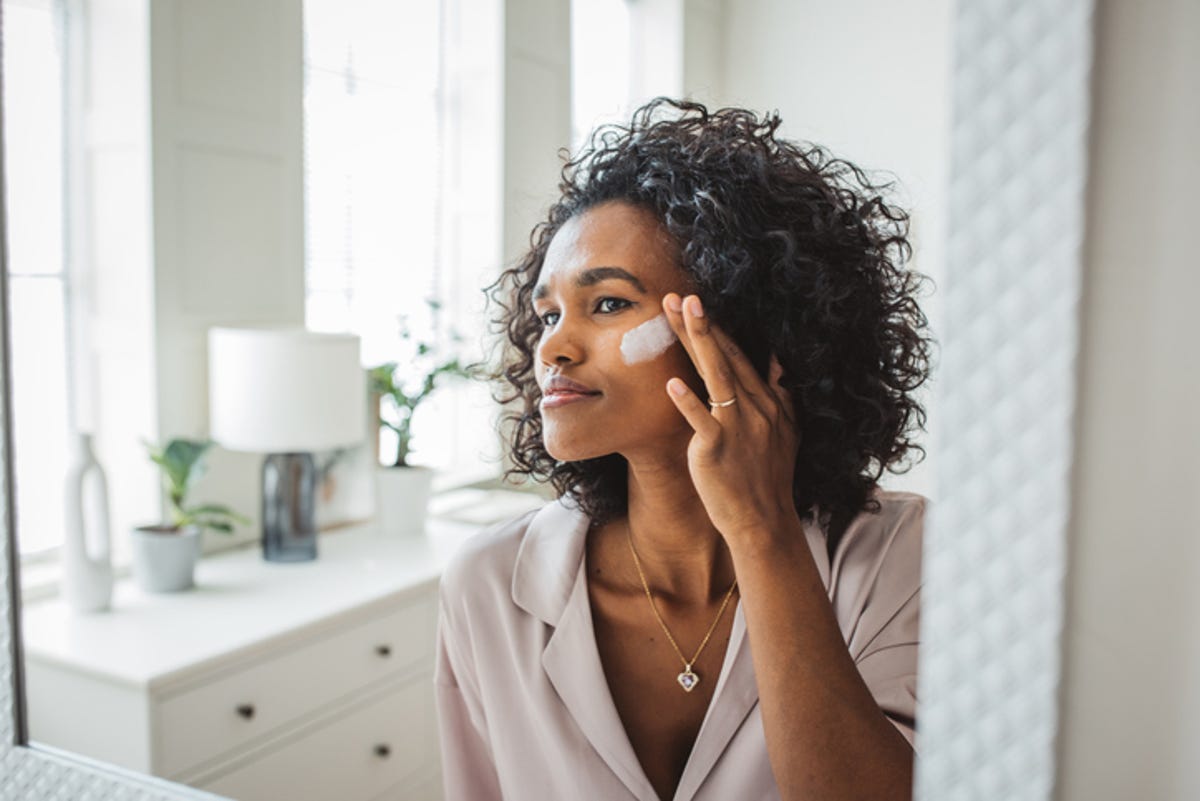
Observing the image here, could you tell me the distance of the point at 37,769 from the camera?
0.45m

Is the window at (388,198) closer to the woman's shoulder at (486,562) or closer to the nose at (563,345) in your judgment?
the woman's shoulder at (486,562)

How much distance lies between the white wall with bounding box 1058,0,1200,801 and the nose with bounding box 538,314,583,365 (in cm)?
28

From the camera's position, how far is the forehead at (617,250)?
467mm

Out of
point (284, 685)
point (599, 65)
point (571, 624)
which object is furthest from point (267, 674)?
point (599, 65)

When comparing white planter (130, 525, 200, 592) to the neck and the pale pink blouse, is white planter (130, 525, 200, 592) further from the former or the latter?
the neck

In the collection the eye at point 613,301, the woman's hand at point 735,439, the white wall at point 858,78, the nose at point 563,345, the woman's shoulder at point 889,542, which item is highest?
the white wall at point 858,78

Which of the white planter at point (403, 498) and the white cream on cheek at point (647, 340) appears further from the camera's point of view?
the white planter at point (403, 498)

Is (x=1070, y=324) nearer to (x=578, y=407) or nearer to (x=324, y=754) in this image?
(x=578, y=407)

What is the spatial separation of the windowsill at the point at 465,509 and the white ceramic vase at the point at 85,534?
0.01 meters

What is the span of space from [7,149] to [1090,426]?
1.63 feet

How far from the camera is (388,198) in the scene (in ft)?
2.38

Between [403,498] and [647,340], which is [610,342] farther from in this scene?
[403,498]

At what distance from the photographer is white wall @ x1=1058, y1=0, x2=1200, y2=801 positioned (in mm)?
202

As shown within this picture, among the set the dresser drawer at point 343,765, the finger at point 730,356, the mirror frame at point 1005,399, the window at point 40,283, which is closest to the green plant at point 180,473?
the window at point 40,283
